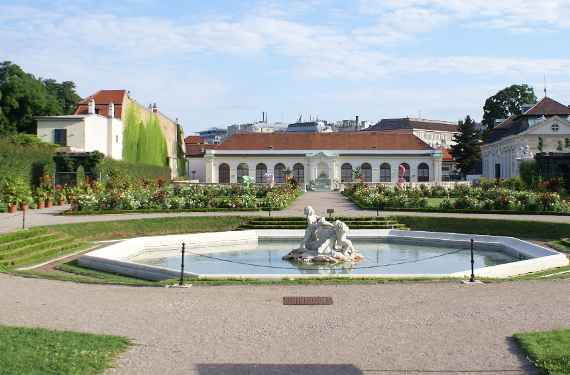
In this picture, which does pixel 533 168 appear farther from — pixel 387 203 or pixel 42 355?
pixel 42 355

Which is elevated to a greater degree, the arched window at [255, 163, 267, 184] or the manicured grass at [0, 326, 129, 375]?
the arched window at [255, 163, 267, 184]

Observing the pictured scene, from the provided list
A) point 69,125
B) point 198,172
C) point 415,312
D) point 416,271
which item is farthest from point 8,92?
point 415,312

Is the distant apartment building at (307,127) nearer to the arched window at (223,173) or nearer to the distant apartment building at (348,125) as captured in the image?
the distant apartment building at (348,125)

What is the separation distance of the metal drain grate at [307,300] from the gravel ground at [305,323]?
0.17 meters

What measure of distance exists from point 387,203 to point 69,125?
25964 mm

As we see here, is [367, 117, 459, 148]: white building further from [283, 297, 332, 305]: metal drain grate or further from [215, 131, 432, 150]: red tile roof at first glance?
[283, 297, 332, 305]: metal drain grate

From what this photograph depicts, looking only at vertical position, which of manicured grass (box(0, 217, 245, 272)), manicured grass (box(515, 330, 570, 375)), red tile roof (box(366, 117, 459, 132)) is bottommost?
manicured grass (box(515, 330, 570, 375))

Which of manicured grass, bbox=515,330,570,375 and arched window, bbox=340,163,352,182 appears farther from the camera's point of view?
arched window, bbox=340,163,352,182

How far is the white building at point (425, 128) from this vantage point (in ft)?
438

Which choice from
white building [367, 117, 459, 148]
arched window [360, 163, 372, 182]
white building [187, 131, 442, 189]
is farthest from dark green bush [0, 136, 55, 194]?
white building [367, 117, 459, 148]

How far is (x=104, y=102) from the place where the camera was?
52906 mm

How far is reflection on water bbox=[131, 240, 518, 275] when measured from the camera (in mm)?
16203

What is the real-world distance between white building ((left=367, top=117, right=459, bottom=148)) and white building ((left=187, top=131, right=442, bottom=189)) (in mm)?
61938

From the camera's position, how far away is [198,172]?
261ft
